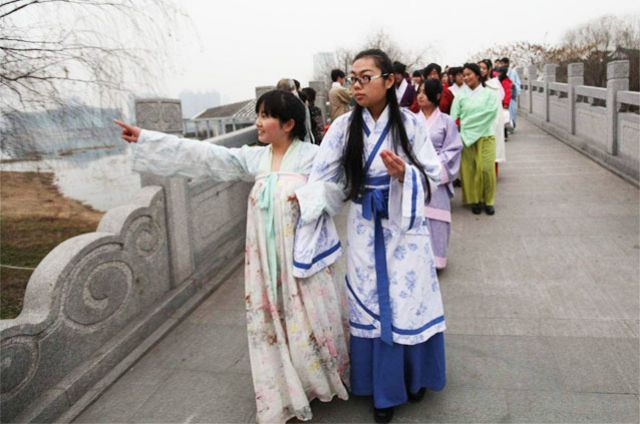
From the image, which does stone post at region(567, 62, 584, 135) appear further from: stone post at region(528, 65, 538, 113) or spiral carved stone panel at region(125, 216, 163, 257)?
spiral carved stone panel at region(125, 216, 163, 257)

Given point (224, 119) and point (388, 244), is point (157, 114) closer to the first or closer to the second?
point (388, 244)

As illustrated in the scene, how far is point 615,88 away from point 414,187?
24.6ft

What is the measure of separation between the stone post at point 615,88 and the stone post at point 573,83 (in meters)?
2.72

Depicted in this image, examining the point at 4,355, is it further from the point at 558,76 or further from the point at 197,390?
the point at 558,76

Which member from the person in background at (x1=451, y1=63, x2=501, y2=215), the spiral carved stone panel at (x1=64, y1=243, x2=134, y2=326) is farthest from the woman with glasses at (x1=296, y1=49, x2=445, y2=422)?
the person in background at (x1=451, y1=63, x2=501, y2=215)

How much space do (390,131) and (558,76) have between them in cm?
1771

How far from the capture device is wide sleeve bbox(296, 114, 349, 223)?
9.71ft

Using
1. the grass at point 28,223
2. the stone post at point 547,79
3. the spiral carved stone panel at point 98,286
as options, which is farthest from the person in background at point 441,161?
the stone post at point 547,79

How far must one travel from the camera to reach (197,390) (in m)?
3.53

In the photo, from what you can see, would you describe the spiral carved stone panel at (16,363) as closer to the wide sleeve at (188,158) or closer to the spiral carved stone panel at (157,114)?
the wide sleeve at (188,158)

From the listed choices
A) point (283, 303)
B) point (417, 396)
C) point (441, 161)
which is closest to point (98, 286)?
point (283, 303)

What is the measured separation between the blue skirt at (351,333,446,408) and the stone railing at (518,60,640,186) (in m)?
5.95

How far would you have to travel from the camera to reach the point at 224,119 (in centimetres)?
1397

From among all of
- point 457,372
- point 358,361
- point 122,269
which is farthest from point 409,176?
point 122,269
